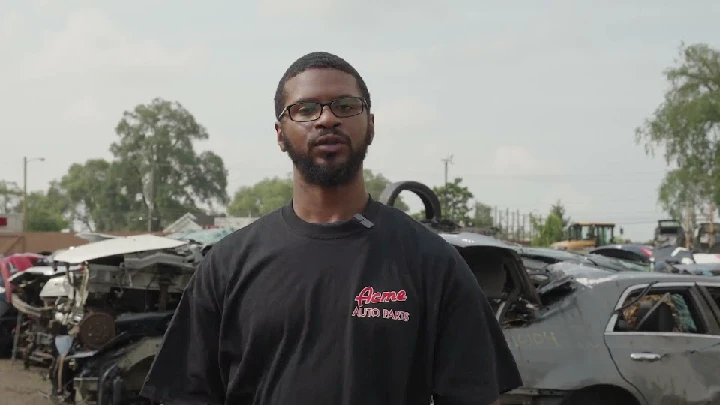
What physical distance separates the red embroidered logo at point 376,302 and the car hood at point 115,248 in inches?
233

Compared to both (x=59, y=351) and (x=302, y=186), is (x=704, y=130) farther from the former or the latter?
(x=302, y=186)

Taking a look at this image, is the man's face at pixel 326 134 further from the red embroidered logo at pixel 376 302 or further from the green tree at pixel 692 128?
the green tree at pixel 692 128

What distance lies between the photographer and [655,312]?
5816 millimetres

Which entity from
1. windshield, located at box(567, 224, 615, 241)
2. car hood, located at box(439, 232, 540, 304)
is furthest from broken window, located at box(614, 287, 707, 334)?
windshield, located at box(567, 224, 615, 241)

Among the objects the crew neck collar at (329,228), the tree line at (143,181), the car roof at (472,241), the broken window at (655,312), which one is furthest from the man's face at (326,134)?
the tree line at (143,181)

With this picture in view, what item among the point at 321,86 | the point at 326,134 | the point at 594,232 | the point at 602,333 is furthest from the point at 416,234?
the point at 594,232

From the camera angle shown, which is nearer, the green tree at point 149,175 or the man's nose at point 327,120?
the man's nose at point 327,120

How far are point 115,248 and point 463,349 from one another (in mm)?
6202

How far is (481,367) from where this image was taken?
194cm

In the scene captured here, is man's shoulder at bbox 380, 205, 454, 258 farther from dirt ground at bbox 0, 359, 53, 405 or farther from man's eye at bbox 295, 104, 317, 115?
dirt ground at bbox 0, 359, 53, 405

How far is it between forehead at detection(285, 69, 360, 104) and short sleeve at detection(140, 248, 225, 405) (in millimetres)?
458

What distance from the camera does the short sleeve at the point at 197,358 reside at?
2.05 meters

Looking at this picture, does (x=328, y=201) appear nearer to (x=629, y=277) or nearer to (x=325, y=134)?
(x=325, y=134)

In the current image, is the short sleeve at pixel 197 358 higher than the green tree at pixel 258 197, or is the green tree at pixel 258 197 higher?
the green tree at pixel 258 197
